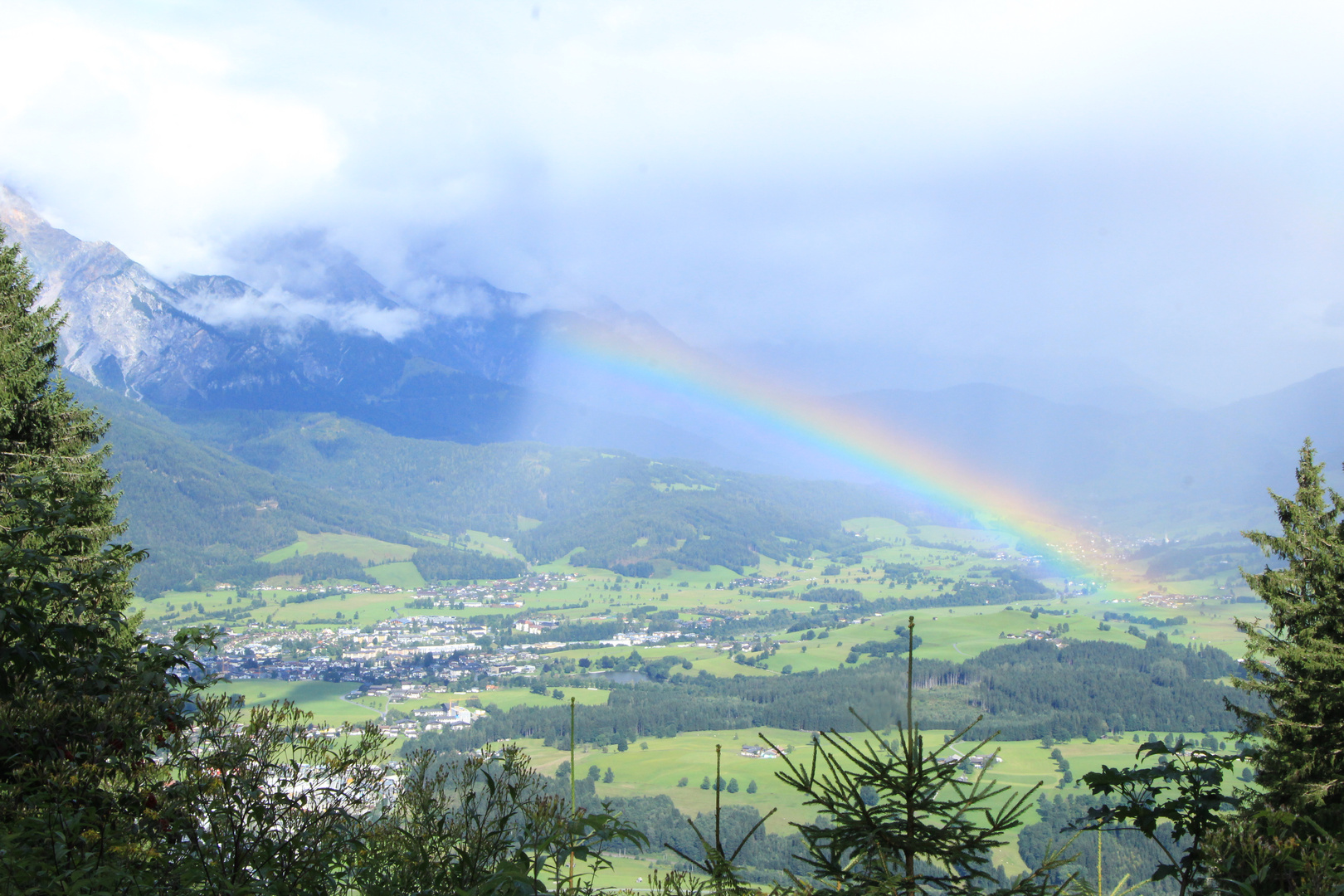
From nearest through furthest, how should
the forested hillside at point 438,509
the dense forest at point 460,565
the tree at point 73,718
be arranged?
the tree at point 73,718, the forested hillside at point 438,509, the dense forest at point 460,565

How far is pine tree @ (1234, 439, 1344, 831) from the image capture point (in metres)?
6.82

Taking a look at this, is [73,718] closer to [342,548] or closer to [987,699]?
[987,699]

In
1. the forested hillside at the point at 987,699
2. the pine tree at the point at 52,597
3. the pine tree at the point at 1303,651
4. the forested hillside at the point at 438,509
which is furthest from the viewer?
the forested hillside at the point at 438,509

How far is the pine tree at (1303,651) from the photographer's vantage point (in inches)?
269

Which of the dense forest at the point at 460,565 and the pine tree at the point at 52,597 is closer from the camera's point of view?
the pine tree at the point at 52,597

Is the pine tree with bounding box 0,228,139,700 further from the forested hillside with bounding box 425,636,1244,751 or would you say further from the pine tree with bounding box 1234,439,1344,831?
the forested hillside with bounding box 425,636,1244,751

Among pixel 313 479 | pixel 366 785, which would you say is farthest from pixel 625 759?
pixel 313 479

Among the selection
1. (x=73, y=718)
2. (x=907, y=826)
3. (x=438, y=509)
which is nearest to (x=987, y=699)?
(x=907, y=826)

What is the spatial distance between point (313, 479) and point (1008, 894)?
703ft

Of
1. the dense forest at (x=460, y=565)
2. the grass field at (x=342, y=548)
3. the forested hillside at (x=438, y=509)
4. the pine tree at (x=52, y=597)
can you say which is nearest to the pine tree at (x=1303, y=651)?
the pine tree at (x=52, y=597)

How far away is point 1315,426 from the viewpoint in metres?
160

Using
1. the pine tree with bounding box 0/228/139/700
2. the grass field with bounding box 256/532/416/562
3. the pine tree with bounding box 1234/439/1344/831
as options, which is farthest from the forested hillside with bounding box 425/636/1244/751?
the grass field with bounding box 256/532/416/562

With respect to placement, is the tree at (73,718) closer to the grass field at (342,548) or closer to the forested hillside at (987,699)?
the forested hillside at (987,699)

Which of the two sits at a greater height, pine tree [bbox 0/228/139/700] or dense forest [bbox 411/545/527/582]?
pine tree [bbox 0/228/139/700]
